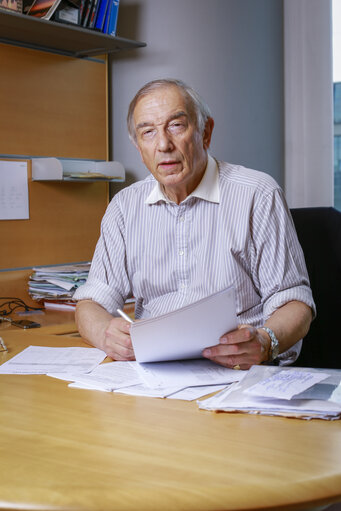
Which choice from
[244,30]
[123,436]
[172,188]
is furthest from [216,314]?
[244,30]

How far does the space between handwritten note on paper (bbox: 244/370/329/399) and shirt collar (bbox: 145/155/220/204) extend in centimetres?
76

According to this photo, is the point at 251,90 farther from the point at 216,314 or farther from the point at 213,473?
the point at 213,473

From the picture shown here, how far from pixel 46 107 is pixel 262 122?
100 centimetres

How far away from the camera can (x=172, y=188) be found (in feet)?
6.21

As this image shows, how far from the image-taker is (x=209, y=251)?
1.85 meters

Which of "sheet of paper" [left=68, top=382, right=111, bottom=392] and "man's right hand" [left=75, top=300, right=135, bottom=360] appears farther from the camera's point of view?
"man's right hand" [left=75, top=300, right=135, bottom=360]

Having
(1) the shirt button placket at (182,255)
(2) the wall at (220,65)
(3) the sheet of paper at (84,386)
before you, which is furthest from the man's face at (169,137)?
(2) the wall at (220,65)

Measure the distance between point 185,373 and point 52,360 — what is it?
14.1 inches

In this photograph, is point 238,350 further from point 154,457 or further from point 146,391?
point 154,457

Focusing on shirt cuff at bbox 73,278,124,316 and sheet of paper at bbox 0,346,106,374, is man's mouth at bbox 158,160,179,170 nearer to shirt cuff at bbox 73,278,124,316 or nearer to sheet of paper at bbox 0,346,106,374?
shirt cuff at bbox 73,278,124,316

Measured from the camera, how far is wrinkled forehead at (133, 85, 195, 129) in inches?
72.4

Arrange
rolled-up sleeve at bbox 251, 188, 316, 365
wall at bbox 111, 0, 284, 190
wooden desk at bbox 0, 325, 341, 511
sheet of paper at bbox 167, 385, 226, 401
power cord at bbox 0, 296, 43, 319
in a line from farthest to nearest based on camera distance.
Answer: wall at bbox 111, 0, 284, 190, power cord at bbox 0, 296, 43, 319, rolled-up sleeve at bbox 251, 188, 316, 365, sheet of paper at bbox 167, 385, 226, 401, wooden desk at bbox 0, 325, 341, 511

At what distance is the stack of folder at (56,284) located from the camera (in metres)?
2.54

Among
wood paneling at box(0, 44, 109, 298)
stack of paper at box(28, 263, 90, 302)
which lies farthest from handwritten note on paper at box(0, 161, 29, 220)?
stack of paper at box(28, 263, 90, 302)
